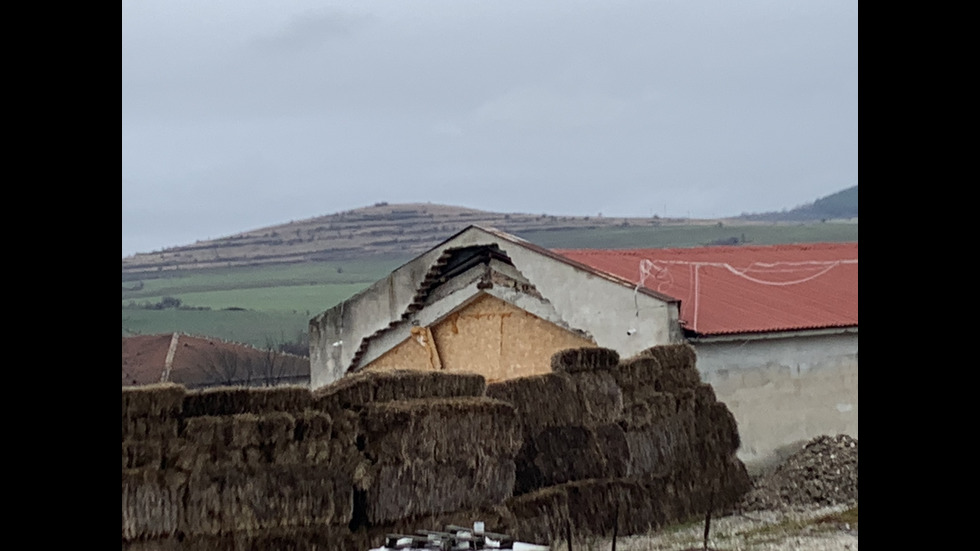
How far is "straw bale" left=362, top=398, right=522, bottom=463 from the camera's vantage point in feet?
39.6

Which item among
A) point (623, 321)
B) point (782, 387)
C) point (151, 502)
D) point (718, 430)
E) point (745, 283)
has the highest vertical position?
point (745, 283)

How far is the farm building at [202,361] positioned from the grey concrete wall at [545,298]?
10.8m

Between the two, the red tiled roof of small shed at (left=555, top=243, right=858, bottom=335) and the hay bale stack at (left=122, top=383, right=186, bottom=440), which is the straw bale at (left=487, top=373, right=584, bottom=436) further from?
the hay bale stack at (left=122, top=383, right=186, bottom=440)

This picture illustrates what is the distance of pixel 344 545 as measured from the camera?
11.5 meters

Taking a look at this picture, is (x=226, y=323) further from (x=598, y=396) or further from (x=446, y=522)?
(x=446, y=522)

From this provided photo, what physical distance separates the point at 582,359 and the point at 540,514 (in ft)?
6.36

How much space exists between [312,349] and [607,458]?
8.21 meters

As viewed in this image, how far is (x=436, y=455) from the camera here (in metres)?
12.4

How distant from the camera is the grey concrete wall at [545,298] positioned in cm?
1689

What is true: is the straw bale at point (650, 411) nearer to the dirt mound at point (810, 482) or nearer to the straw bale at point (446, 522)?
the dirt mound at point (810, 482)

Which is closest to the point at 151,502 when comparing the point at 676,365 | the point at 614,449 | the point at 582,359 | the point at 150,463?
the point at 150,463
